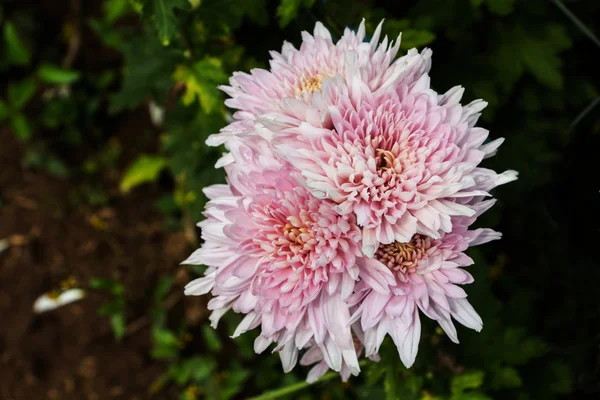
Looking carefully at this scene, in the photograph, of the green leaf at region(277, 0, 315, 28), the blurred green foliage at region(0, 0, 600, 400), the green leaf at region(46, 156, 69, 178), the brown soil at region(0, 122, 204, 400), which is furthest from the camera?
the green leaf at region(46, 156, 69, 178)

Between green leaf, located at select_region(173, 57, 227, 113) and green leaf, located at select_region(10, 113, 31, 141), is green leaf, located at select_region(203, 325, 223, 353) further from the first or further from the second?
green leaf, located at select_region(10, 113, 31, 141)

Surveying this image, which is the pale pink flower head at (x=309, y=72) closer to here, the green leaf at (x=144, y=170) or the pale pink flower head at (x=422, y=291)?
the pale pink flower head at (x=422, y=291)

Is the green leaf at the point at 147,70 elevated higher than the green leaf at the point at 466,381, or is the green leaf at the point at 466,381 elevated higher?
the green leaf at the point at 147,70

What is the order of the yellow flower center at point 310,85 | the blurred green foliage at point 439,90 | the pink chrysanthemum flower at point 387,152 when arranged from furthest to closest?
the blurred green foliage at point 439,90 < the yellow flower center at point 310,85 < the pink chrysanthemum flower at point 387,152

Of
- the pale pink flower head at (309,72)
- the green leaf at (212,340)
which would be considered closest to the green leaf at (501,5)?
the pale pink flower head at (309,72)

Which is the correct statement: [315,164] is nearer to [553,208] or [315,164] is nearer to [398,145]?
[398,145]

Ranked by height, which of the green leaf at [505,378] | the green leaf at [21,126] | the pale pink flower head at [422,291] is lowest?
the green leaf at [505,378]

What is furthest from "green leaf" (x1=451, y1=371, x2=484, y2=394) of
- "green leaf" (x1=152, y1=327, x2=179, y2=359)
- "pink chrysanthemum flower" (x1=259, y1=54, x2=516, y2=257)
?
"green leaf" (x1=152, y1=327, x2=179, y2=359)

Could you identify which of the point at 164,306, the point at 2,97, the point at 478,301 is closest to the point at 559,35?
the point at 478,301
